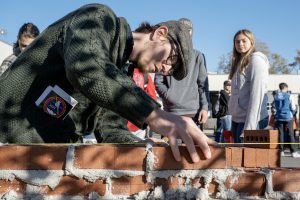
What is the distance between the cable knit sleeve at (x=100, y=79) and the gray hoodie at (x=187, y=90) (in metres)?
3.68

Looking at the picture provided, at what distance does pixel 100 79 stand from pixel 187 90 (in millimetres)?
3946

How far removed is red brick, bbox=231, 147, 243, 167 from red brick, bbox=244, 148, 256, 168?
33 mm

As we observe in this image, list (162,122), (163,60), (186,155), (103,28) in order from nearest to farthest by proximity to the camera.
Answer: (162,122) → (186,155) → (103,28) → (163,60)

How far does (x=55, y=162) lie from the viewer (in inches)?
89.8

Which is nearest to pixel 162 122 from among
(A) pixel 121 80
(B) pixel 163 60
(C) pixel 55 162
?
(A) pixel 121 80

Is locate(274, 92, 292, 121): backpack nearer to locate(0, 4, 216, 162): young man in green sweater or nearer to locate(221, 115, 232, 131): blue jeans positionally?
locate(221, 115, 232, 131): blue jeans

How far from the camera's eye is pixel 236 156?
8.11 feet

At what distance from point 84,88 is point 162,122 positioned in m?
0.41

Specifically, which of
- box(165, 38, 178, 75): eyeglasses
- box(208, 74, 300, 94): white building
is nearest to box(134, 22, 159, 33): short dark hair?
box(165, 38, 178, 75): eyeglasses

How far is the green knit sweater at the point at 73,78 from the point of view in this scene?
7.26ft

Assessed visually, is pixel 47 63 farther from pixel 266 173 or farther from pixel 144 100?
pixel 266 173

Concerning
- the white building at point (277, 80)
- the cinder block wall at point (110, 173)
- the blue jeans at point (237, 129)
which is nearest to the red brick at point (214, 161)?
the cinder block wall at point (110, 173)

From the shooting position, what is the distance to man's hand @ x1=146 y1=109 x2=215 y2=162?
7.06 feet

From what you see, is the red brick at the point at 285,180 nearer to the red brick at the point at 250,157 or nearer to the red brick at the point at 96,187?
the red brick at the point at 250,157
